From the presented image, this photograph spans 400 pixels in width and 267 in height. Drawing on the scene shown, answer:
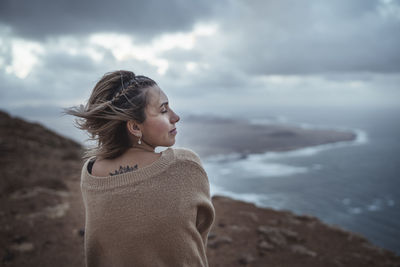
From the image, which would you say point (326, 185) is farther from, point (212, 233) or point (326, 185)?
point (212, 233)

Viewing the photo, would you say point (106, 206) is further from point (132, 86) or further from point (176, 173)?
point (132, 86)

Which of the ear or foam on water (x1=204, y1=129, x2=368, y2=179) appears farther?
foam on water (x1=204, y1=129, x2=368, y2=179)

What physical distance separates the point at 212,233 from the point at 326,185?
45.6 metres

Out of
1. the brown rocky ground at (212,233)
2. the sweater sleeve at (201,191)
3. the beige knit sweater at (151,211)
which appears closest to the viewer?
the beige knit sweater at (151,211)

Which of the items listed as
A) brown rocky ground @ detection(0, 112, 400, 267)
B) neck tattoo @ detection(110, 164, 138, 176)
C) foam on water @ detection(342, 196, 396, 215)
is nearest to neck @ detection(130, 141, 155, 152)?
neck tattoo @ detection(110, 164, 138, 176)

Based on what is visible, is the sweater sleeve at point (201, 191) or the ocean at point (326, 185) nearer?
the sweater sleeve at point (201, 191)

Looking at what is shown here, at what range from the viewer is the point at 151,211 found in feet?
5.08

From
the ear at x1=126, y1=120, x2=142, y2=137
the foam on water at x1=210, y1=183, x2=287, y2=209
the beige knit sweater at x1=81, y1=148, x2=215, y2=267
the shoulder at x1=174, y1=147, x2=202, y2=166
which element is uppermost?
the ear at x1=126, y1=120, x2=142, y2=137

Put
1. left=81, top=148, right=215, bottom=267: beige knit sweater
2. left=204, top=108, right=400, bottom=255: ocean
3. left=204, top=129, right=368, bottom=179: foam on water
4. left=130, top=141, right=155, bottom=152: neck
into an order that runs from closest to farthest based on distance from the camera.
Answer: left=81, top=148, right=215, bottom=267: beige knit sweater, left=130, top=141, right=155, bottom=152: neck, left=204, top=108, right=400, bottom=255: ocean, left=204, top=129, right=368, bottom=179: foam on water

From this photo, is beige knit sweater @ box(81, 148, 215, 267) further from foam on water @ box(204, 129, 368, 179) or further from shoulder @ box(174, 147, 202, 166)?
foam on water @ box(204, 129, 368, 179)

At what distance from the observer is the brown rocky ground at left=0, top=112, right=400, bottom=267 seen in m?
4.97

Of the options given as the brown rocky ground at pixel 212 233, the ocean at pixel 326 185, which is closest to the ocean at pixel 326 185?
the ocean at pixel 326 185

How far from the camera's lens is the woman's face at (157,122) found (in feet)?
5.72

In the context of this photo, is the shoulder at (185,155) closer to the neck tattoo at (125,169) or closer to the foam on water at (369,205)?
the neck tattoo at (125,169)
